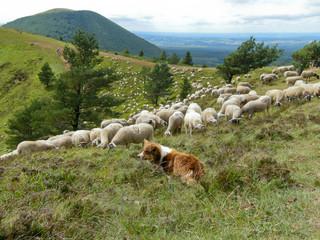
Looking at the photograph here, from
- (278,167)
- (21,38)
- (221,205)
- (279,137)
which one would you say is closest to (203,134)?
(279,137)

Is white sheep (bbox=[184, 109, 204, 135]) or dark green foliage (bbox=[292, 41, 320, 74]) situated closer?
white sheep (bbox=[184, 109, 204, 135])

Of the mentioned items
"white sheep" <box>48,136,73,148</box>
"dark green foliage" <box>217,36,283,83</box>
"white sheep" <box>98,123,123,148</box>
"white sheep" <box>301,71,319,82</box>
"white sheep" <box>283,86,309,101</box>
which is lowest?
"white sheep" <box>48,136,73,148</box>

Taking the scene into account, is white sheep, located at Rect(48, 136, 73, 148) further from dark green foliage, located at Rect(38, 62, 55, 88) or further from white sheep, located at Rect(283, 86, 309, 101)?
dark green foliage, located at Rect(38, 62, 55, 88)

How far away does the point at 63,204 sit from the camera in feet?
12.1

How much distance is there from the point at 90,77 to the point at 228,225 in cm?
2164

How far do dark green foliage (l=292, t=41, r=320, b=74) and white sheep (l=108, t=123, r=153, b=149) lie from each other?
2830cm

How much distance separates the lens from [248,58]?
104 ft

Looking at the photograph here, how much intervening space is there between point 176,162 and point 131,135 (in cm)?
540

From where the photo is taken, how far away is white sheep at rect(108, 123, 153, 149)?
33.6 ft

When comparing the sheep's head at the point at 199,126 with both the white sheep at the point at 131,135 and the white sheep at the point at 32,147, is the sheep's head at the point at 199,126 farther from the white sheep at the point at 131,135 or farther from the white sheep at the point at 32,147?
the white sheep at the point at 32,147

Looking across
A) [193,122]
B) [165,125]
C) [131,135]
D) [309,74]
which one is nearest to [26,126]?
[165,125]

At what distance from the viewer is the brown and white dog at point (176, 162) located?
16.7 ft

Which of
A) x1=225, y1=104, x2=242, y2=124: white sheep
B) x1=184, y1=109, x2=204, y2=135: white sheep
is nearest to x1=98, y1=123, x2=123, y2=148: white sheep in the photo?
x1=184, y1=109, x2=204, y2=135: white sheep

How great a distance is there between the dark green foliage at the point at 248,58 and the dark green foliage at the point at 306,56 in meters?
3.53
